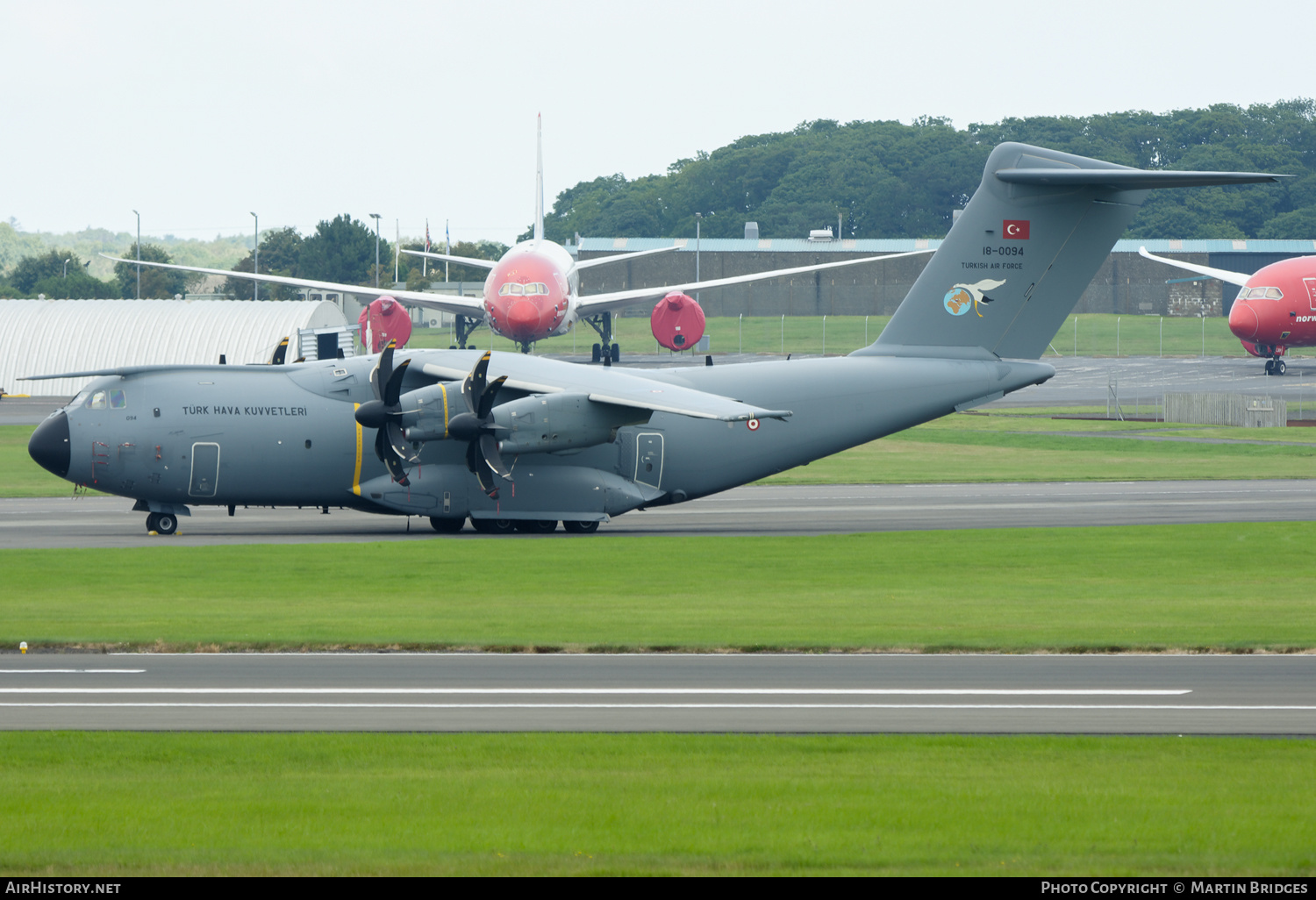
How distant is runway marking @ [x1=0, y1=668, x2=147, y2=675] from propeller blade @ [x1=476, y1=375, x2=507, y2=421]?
13657 mm

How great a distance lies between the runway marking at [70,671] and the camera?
1709 cm

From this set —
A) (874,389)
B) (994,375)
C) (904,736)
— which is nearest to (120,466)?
(874,389)

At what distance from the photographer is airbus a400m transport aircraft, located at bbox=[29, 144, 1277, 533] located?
30.8 metres

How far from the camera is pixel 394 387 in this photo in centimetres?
3012

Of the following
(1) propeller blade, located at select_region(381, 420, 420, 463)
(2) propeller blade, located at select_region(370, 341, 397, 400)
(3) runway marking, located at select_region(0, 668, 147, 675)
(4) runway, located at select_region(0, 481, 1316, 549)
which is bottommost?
(4) runway, located at select_region(0, 481, 1316, 549)

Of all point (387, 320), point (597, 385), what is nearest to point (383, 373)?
point (597, 385)

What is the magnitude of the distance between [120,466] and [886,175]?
161820mm

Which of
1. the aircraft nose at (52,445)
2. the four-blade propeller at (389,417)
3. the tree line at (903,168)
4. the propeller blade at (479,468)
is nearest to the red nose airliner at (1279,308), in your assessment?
the propeller blade at (479,468)

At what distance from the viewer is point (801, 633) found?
1948 centimetres

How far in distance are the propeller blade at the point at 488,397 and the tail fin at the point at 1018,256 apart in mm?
9034

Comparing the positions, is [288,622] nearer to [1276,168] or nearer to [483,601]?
[483,601]

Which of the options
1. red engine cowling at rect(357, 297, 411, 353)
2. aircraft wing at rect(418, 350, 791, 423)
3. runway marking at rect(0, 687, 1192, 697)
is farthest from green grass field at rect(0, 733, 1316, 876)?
red engine cowling at rect(357, 297, 411, 353)

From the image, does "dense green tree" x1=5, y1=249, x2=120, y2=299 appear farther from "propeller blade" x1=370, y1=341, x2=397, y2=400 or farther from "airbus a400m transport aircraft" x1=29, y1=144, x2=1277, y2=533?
"propeller blade" x1=370, y1=341, x2=397, y2=400

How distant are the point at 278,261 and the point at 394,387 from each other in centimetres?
13638
